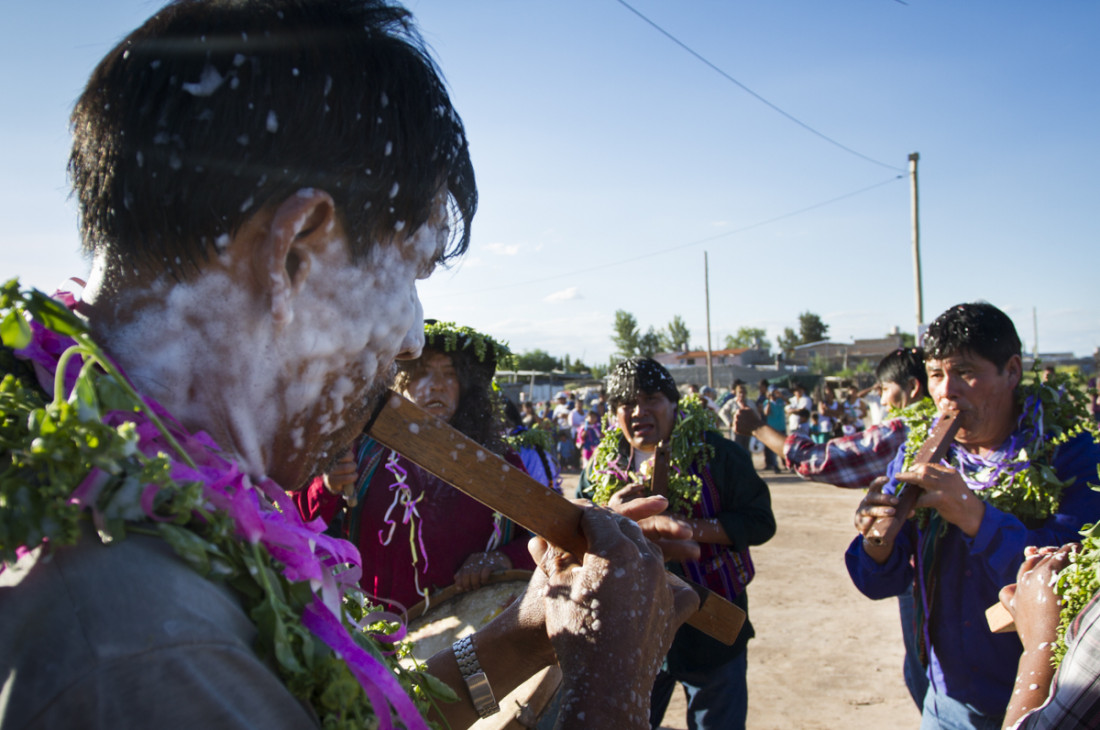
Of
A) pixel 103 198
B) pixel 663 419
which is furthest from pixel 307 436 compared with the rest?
pixel 663 419

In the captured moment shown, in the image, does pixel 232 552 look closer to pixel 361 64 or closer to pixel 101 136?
pixel 101 136

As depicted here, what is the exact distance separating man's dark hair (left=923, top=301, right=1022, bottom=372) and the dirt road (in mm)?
2498

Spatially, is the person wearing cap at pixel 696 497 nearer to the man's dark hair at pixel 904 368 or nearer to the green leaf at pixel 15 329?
the man's dark hair at pixel 904 368

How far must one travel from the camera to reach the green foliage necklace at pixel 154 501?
755 mm

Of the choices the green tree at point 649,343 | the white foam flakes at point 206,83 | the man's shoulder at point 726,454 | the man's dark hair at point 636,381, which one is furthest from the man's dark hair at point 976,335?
the green tree at point 649,343

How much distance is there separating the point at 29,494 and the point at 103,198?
420 millimetres

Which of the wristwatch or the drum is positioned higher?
the wristwatch

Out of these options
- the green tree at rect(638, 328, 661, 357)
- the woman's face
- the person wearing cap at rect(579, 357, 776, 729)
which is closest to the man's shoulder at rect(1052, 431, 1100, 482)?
the person wearing cap at rect(579, 357, 776, 729)

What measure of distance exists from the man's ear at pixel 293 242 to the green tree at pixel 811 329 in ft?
255

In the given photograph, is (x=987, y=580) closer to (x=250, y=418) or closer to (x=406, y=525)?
(x=406, y=525)

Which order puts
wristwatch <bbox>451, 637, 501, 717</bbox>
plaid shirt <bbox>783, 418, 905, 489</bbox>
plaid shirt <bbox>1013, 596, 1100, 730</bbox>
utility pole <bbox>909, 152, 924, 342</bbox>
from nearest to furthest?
plaid shirt <bbox>1013, 596, 1100, 730</bbox>
wristwatch <bbox>451, 637, 501, 717</bbox>
plaid shirt <bbox>783, 418, 905, 489</bbox>
utility pole <bbox>909, 152, 924, 342</bbox>

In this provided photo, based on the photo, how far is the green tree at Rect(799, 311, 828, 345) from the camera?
244 ft

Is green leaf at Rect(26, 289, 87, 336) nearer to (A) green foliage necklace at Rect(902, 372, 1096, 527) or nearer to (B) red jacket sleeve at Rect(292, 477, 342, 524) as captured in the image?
(B) red jacket sleeve at Rect(292, 477, 342, 524)

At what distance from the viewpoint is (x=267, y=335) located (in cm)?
100
